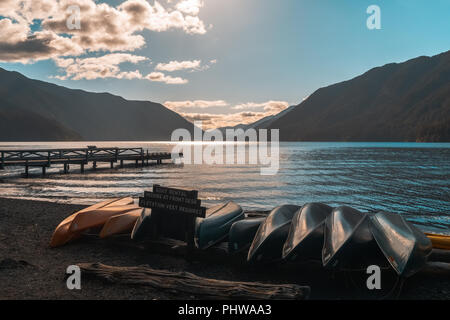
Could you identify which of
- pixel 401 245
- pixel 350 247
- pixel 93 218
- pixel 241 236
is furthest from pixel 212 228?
pixel 401 245

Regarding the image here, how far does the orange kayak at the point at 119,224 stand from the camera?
9.48 metres

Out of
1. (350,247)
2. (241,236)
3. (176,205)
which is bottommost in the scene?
(241,236)

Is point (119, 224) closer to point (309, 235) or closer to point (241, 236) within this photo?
point (241, 236)

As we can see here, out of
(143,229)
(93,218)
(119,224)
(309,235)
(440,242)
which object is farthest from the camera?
(93,218)

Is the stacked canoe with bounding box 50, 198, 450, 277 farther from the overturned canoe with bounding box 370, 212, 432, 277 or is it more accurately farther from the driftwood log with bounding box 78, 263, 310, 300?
the driftwood log with bounding box 78, 263, 310, 300

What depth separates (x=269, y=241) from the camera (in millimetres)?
7684

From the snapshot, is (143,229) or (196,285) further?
(143,229)

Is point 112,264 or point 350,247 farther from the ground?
point 350,247

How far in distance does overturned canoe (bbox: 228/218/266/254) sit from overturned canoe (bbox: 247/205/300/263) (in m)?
0.28

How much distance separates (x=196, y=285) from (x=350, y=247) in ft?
11.5

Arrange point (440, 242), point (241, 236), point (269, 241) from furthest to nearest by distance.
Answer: point (440, 242)
point (241, 236)
point (269, 241)
